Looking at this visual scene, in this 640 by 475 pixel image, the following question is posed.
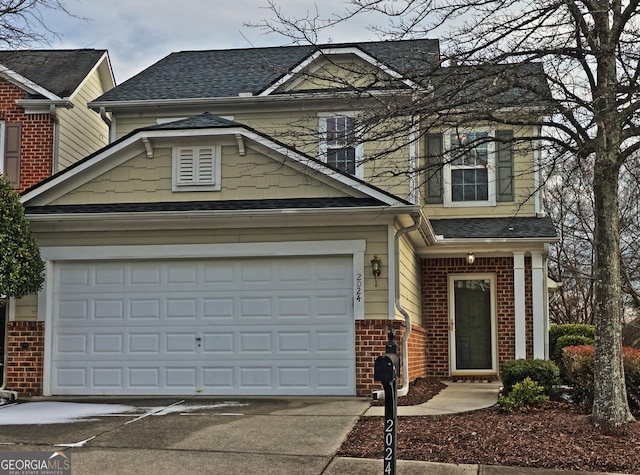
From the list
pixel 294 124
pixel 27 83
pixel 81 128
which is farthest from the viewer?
pixel 81 128

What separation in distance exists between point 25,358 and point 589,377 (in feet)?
27.7

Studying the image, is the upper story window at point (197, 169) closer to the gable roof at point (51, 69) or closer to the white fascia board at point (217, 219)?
the white fascia board at point (217, 219)

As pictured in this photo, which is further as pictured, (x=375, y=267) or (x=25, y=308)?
(x=25, y=308)

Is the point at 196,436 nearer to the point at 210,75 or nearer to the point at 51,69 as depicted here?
the point at 210,75

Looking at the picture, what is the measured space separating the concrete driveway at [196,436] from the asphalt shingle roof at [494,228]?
5315 mm

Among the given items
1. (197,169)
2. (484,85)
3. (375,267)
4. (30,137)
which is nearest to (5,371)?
(197,169)

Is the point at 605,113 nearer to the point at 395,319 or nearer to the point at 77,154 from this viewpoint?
the point at 395,319

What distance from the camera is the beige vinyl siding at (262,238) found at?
11.4m

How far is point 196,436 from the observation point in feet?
26.4

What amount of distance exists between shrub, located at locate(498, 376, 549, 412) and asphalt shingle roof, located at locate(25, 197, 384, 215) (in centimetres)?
335

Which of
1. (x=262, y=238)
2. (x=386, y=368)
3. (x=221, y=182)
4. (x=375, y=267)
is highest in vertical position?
(x=221, y=182)

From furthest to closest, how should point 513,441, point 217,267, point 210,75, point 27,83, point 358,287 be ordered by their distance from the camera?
point 210,75
point 27,83
point 217,267
point 358,287
point 513,441

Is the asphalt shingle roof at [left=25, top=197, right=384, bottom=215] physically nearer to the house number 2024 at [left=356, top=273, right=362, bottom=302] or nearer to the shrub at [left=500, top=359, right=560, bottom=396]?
the house number 2024 at [left=356, top=273, right=362, bottom=302]

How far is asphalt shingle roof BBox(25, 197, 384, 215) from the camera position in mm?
11391
